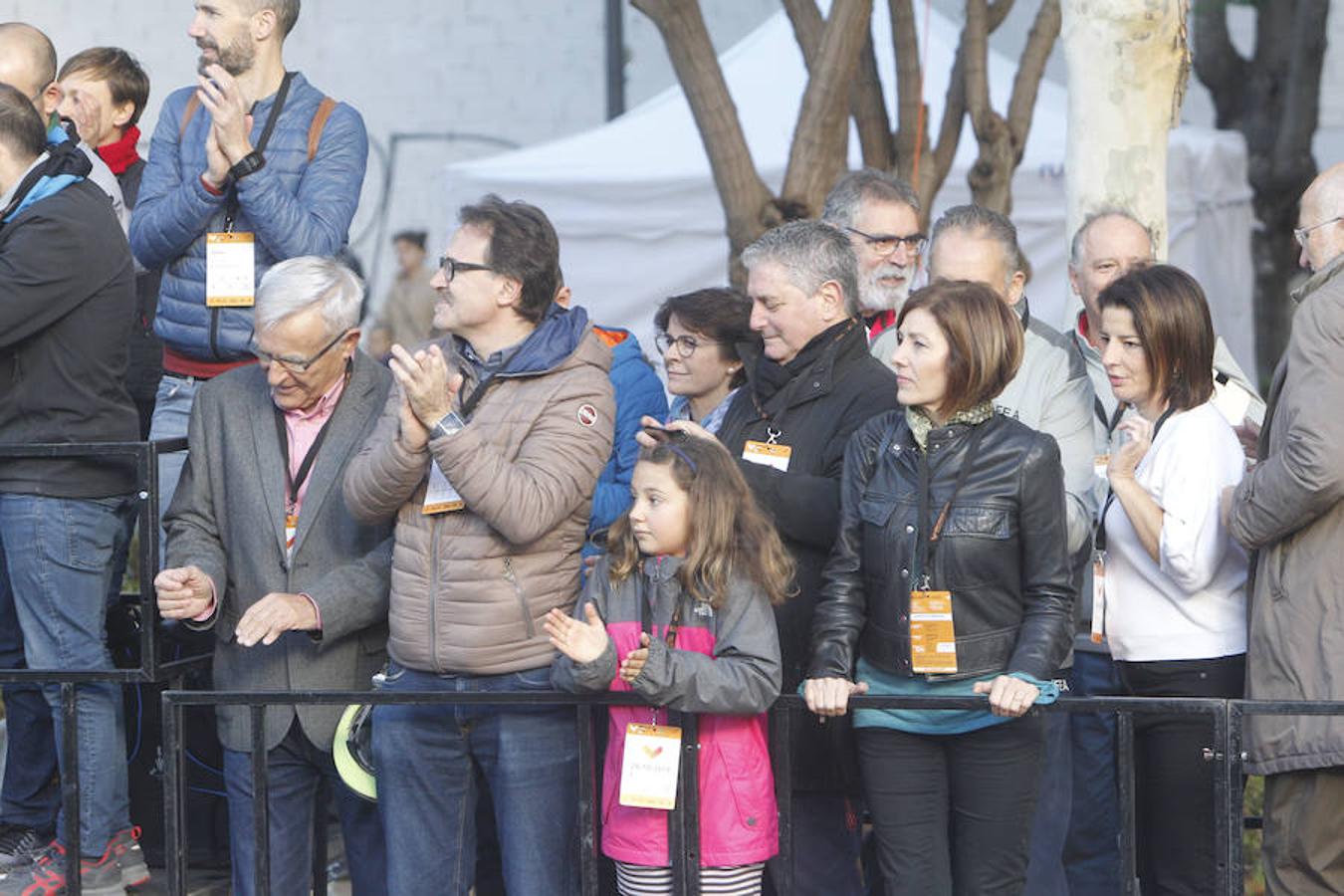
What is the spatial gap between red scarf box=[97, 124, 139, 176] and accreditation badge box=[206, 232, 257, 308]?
37.4 inches

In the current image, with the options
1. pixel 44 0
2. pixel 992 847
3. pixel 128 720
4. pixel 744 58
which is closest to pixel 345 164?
pixel 128 720

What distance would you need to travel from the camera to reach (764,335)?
180 inches

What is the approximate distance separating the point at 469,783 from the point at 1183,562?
64.7 inches

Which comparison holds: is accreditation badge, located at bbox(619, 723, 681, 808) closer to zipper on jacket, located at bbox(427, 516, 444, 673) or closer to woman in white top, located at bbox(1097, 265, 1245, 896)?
zipper on jacket, located at bbox(427, 516, 444, 673)

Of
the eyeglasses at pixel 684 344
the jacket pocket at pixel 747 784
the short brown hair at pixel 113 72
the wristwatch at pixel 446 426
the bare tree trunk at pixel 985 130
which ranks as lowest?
the jacket pocket at pixel 747 784

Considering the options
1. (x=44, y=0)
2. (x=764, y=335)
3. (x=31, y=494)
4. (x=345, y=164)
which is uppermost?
(x=44, y=0)

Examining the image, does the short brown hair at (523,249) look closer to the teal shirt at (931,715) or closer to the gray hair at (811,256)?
the gray hair at (811,256)

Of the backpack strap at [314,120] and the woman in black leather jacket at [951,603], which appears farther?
the backpack strap at [314,120]

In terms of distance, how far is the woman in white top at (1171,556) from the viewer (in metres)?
4.21

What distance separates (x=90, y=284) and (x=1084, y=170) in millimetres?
2987

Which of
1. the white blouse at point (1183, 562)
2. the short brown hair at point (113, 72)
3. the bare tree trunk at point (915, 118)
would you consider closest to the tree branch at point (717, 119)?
the bare tree trunk at point (915, 118)

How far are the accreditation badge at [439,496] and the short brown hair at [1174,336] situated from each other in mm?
1549

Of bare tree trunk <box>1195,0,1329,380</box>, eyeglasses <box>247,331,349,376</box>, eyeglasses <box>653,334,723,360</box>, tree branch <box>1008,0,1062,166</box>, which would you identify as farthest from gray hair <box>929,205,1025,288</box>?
bare tree trunk <box>1195,0,1329,380</box>

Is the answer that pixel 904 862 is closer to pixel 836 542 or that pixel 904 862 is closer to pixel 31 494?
pixel 836 542
